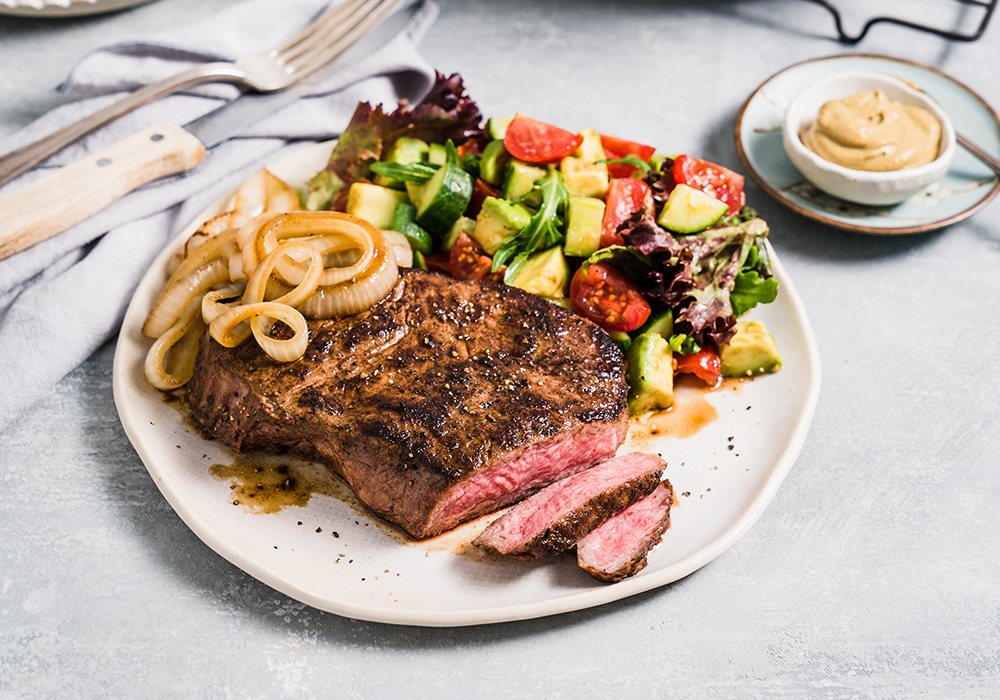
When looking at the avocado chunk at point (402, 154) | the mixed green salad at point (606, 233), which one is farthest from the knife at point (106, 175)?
the avocado chunk at point (402, 154)

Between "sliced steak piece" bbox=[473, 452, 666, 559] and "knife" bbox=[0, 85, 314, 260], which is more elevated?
"knife" bbox=[0, 85, 314, 260]

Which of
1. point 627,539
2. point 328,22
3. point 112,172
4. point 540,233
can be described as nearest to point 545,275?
point 540,233

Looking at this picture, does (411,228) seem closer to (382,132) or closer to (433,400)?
(382,132)

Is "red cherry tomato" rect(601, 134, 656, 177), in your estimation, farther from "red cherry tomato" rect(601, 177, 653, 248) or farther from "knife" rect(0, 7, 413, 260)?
"knife" rect(0, 7, 413, 260)

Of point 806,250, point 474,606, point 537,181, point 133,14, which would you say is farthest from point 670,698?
point 133,14

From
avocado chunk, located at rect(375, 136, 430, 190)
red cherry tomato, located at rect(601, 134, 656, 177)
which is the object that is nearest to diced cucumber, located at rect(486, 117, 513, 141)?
avocado chunk, located at rect(375, 136, 430, 190)

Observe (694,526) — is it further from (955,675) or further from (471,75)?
(471,75)

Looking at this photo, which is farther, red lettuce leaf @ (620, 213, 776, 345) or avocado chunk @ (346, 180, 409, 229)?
avocado chunk @ (346, 180, 409, 229)
